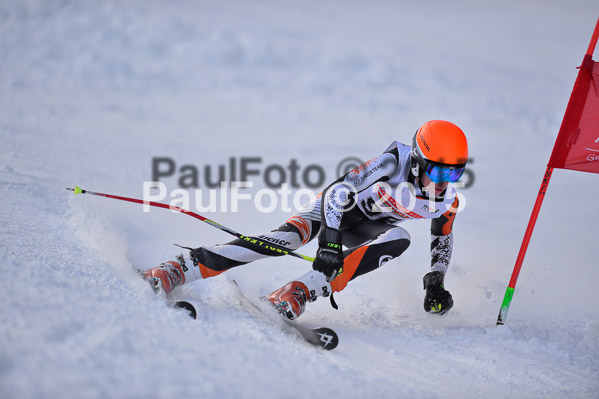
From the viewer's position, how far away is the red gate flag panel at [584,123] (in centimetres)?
353

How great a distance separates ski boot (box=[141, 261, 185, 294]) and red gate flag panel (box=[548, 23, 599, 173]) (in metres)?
2.49

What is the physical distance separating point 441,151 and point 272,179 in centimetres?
555

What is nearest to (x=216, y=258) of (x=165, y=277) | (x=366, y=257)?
(x=165, y=277)

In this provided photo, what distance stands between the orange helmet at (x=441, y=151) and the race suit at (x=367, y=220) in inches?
7.9

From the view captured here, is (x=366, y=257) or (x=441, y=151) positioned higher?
(x=441, y=151)

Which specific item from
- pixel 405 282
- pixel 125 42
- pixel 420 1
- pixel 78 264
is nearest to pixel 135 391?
pixel 78 264

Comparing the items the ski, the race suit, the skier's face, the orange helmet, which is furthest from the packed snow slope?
the orange helmet

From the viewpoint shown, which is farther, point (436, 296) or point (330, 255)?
point (436, 296)

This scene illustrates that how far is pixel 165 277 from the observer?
3.09 meters

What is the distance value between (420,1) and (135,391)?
21.6m

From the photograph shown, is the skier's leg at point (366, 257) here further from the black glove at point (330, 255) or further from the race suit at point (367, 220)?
the black glove at point (330, 255)

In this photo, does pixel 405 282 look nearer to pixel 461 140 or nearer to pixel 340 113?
pixel 461 140

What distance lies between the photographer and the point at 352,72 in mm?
17109

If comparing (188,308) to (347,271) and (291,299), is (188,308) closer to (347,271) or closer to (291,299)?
(291,299)
